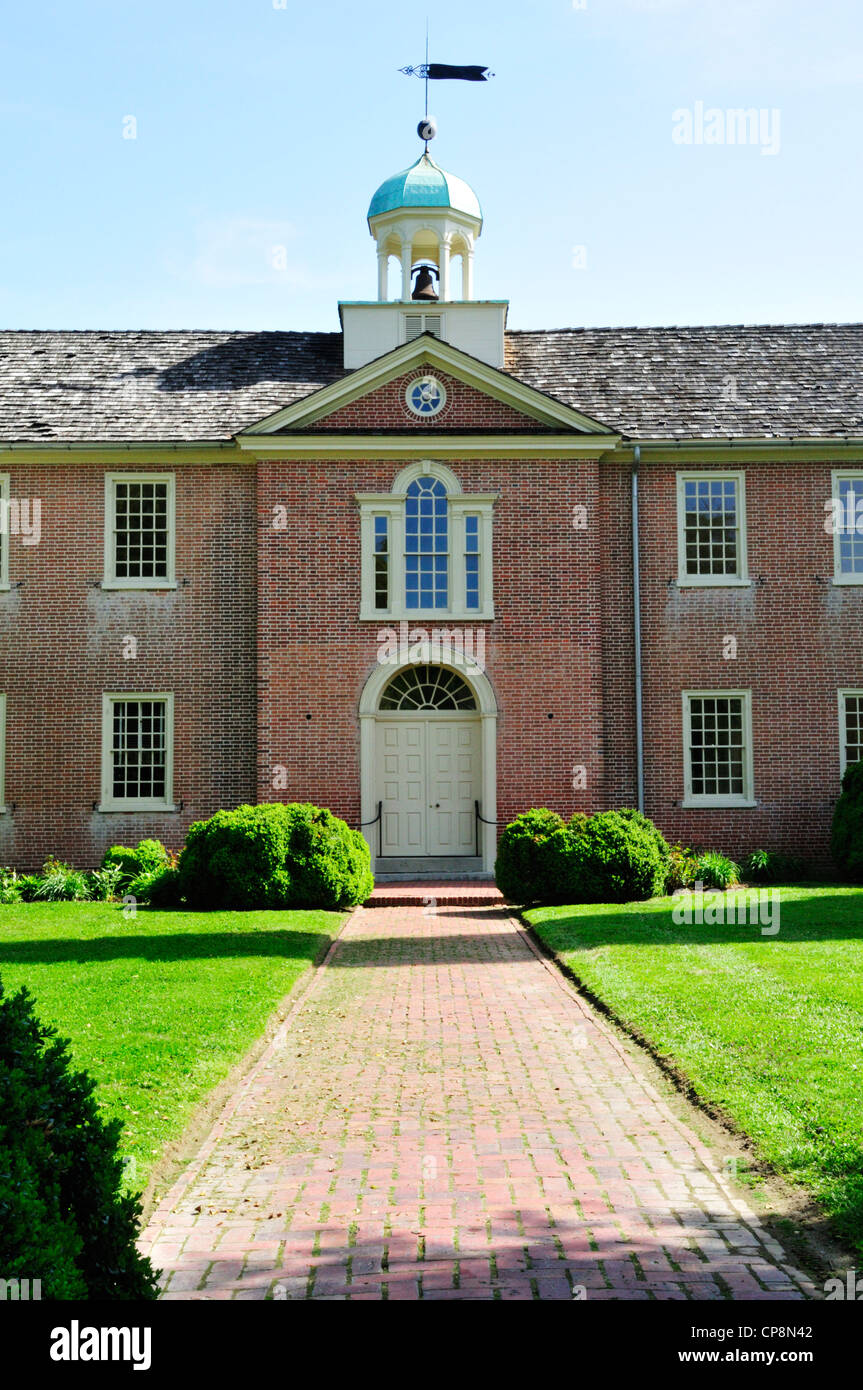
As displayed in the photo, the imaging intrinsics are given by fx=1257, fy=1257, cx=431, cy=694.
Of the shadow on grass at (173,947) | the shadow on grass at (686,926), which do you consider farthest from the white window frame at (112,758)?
the shadow on grass at (686,926)

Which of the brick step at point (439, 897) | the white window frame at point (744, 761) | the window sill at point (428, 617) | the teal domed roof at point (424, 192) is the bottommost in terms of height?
the brick step at point (439, 897)

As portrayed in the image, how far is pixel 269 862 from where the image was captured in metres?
16.3

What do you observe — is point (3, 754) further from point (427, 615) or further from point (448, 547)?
point (448, 547)

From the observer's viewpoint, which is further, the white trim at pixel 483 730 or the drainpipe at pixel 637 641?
the drainpipe at pixel 637 641

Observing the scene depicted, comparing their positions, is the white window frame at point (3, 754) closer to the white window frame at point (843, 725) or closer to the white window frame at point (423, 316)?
the white window frame at point (423, 316)

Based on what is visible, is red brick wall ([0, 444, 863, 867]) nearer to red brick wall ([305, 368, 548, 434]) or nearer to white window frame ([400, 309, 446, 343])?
red brick wall ([305, 368, 548, 434])

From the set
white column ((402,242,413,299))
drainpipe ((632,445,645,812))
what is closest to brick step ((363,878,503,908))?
drainpipe ((632,445,645,812))

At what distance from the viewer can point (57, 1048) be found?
411 cm

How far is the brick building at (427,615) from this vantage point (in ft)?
68.7

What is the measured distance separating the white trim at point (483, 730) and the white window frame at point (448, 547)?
2.30 ft

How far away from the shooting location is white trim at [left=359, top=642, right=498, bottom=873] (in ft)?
68.1

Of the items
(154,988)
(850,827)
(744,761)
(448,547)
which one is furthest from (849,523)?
(154,988)

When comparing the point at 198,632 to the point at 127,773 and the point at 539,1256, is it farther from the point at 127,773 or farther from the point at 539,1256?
the point at 539,1256
